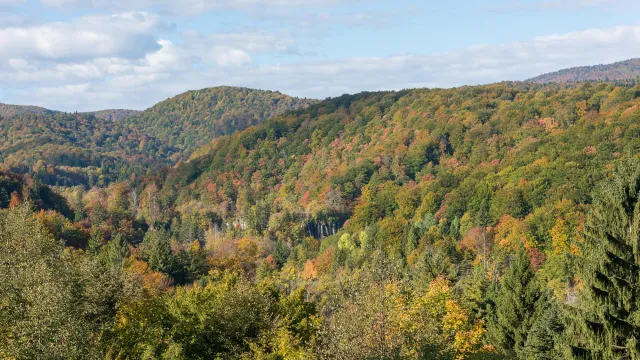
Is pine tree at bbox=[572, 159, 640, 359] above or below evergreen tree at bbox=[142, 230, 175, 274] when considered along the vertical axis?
above

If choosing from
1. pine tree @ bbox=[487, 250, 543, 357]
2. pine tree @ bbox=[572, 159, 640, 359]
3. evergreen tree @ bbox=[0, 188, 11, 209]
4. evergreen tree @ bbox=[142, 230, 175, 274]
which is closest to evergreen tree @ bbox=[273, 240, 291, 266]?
evergreen tree @ bbox=[142, 230, 175, 274]

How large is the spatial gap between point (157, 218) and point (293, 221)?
4720 centimetres

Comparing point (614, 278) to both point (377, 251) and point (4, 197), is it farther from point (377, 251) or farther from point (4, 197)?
point (4, 197)

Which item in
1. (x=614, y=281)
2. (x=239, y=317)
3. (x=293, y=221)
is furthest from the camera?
(x=293, y=221)

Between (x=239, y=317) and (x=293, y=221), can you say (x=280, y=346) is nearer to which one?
(x=239, y=317)

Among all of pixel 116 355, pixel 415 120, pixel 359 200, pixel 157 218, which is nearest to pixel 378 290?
pixel 116 355

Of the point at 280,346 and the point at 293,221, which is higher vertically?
the point at 280,346

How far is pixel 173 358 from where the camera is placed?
29.0m

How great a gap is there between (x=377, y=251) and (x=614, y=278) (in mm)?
10093

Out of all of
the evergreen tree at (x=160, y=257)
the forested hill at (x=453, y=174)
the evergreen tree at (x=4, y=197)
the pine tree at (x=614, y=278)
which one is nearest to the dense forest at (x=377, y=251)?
the pine tree at (x=614, y=278)

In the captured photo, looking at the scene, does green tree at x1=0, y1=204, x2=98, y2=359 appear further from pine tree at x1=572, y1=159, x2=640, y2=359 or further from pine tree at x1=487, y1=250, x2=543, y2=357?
pine tree at x1=487, y1=250, x2=543, y2=357

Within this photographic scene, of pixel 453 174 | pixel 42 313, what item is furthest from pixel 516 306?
pixel 453 174

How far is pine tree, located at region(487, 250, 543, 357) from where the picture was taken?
3406cm

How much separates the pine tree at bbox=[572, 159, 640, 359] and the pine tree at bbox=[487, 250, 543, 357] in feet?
50.4
